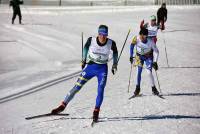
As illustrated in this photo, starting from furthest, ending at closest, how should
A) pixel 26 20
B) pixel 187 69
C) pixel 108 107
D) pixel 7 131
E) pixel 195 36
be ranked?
pixel 26 20 → pixel 195 36 → pixel 187 69 → pixel 108 107 → pixel 7 131

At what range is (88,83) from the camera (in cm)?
1444

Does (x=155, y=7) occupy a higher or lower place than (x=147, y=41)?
higher

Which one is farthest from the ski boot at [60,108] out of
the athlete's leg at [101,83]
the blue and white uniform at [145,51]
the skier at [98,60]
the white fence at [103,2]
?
the white fence at [103,2]

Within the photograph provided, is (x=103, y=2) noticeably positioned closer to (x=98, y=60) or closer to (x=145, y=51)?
(x=145, y=51)

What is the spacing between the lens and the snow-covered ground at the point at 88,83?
9727 mm

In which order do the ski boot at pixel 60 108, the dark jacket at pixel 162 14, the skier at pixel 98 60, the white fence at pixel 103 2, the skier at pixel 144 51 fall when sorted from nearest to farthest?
1. the skier at pixel 98 60
2. the ski boot at pixel 60 108
3. the skier at pixel 144 51
4. the dark jacket at pixel 162 14
5. the white fence at pixel 103 2

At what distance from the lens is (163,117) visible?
10.1m

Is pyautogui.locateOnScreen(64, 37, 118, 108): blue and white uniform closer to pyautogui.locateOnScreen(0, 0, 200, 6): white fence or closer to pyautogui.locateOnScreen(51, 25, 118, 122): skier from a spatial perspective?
pyautogui.locateOnScreen(51, 25, 118, 122): skier

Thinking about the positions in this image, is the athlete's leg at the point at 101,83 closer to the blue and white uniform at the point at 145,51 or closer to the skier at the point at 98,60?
the skier at the point at 98,60

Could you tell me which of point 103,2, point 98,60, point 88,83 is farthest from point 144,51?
point 103,2

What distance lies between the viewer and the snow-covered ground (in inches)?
383

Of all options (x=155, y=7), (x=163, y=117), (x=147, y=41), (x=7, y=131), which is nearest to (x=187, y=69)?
(x=147, y=41)

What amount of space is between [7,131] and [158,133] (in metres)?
3.40

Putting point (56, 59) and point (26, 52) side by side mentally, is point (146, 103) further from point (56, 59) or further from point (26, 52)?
point (26, 52)
